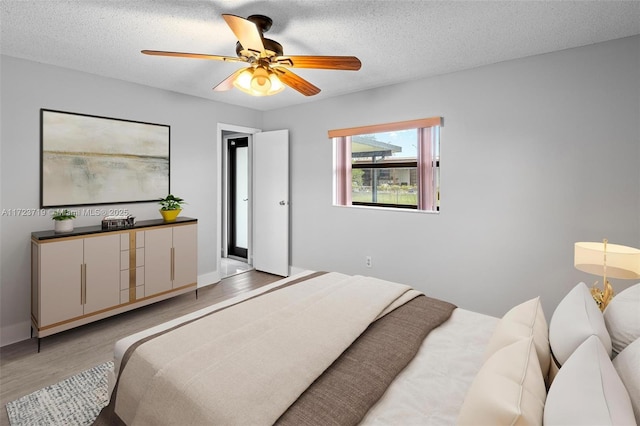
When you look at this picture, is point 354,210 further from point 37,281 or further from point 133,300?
point 37,281

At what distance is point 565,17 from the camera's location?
2.16 meters

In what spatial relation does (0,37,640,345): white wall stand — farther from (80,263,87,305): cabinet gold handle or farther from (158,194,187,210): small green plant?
(80,263,87,305): cabinet gold handle

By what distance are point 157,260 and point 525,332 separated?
10.9ft

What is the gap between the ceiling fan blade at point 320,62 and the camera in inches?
79.8

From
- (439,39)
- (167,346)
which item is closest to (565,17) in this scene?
(439,39)

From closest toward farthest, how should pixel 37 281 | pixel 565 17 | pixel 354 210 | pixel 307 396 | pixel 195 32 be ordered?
pixel 307 396
pixel 565 17
pixel 195 32
pixel 37 281
pixel 354 210

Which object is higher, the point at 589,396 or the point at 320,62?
the point at 320,62

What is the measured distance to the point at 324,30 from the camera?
233 centimetres

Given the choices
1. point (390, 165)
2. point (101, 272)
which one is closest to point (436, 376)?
point (390, 165)

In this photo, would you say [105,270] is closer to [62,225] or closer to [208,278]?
[62,225]

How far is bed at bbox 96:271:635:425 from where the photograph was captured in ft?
3.52

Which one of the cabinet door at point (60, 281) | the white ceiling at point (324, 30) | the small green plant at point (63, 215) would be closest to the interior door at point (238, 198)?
the white ceiling at point (324, 30)

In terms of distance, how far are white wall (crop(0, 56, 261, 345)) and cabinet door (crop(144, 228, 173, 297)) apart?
1.54 ft

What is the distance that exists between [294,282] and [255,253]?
2.79m
